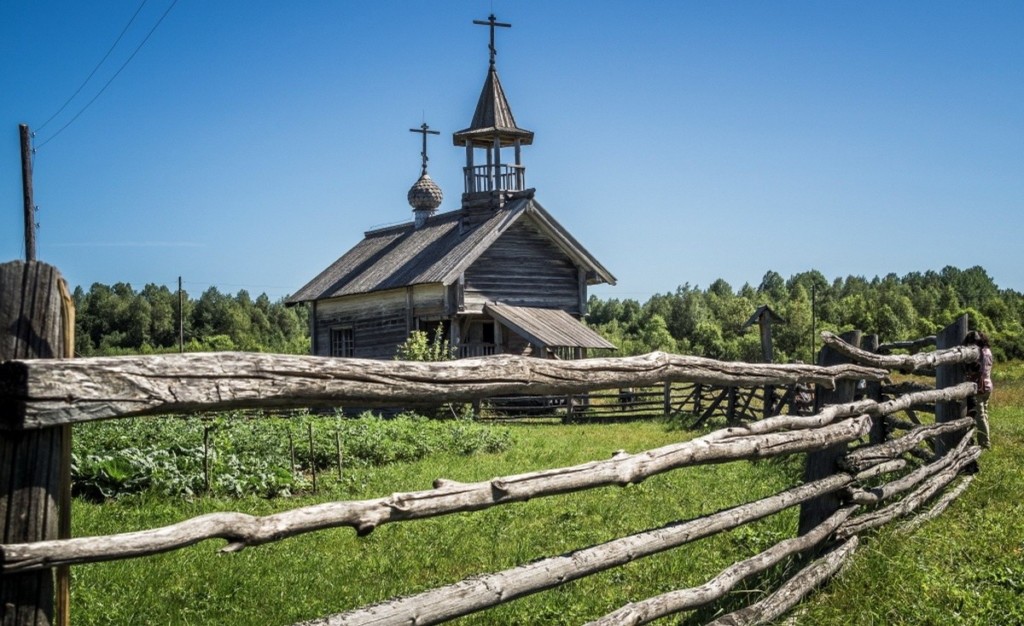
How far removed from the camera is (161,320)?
71.1 metres

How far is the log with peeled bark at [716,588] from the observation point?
4566 millimetres

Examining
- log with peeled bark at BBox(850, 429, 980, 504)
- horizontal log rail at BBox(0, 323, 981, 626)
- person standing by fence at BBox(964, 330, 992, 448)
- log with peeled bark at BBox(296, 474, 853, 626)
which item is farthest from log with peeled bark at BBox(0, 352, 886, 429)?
person standing by fence at BBox(964, 330, 992, 448)

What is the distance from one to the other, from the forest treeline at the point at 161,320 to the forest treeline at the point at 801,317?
26.2 metres

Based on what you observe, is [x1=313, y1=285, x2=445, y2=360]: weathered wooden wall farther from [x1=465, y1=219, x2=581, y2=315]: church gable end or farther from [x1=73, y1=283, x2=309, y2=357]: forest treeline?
[x1=73, y1=283, x2=309, y2=357]: forest treeline

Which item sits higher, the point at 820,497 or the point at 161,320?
the point at 161,320

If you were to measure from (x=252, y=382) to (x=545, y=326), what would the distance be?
23.3 m

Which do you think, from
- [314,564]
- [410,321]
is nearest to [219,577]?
[314,564]

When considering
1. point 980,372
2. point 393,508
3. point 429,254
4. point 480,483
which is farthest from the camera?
point 429,254

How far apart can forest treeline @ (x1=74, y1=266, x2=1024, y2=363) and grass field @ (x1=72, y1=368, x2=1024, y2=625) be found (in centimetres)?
3675

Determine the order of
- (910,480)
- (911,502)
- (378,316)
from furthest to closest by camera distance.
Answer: (378,316)
(910,480)
(911,502)

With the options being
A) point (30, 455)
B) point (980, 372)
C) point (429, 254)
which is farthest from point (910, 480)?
point (429, 254)

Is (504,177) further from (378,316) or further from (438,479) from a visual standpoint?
(438,479)

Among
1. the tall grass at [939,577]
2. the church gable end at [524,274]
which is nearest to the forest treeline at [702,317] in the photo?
the church gable end at [524,274]

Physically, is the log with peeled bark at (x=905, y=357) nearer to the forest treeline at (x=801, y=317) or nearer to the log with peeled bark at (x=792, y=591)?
the log with peeled bark at (x=792, y=591)
